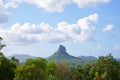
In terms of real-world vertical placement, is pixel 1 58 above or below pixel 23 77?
above

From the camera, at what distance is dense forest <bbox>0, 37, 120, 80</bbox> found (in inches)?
3327

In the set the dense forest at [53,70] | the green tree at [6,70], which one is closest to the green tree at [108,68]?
the dense forest at [53,70]

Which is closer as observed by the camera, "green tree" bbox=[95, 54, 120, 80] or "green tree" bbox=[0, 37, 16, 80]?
"green tree" bbox=[0, 37, 16, 80]

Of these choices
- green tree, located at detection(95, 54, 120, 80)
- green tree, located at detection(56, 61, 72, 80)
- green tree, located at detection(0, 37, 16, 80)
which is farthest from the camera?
green tree, located at detection(56, 61, 72, 80)

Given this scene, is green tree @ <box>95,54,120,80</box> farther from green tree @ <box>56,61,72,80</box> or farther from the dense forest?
green tree @ <box>56,61,72,80</box>

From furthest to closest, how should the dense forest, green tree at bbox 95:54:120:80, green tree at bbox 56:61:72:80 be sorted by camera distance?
green tree at bbox 56:61:72:80 < green tree at bbox 95:54:120:80 < the dense forest

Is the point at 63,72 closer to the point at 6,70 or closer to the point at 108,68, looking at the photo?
the point at 108,68

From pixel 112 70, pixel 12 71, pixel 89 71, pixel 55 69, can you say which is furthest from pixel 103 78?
pixel 12 71

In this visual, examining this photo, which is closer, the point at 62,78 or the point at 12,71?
the point at 12,71

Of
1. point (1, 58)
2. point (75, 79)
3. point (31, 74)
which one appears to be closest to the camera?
point (31, 74)

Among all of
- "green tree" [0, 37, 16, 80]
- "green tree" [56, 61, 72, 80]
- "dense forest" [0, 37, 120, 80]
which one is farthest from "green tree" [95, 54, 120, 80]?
"green tree" [0, 37, 16, 80]

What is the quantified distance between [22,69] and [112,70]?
36928mm

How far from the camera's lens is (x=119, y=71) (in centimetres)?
10944

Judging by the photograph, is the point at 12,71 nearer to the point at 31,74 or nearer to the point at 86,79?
the point at 31,74
